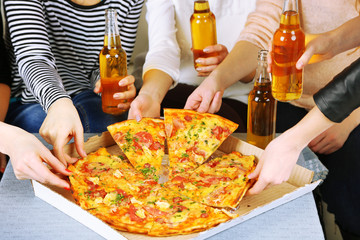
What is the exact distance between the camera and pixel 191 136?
1489 mm

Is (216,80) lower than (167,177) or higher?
higher

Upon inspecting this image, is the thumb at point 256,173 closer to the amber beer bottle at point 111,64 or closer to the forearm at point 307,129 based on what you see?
→ the forearm at point 307,129

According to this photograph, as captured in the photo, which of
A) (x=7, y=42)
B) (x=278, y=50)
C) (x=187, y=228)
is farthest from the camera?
(x=7, y=42)

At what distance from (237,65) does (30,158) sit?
3.06 feet

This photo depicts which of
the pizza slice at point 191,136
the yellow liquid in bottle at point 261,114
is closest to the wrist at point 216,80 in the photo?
the pizza slice at point 191,136

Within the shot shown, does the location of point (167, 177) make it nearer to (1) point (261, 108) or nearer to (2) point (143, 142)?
(2) point (143, 142)

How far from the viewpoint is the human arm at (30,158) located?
3.68ft

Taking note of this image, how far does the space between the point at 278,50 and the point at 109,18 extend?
0.56 meters

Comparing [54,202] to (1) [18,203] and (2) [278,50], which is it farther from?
(2) [278,50]

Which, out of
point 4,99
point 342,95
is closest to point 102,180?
point 342,95

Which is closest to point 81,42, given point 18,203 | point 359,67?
point 18,203

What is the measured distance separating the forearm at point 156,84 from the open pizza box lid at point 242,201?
46 cm

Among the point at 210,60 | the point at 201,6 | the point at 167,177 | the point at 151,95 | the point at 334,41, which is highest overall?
the point at 201,6

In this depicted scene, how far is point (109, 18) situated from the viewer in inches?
55.7
